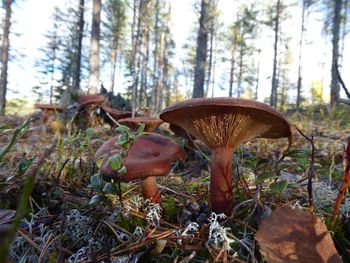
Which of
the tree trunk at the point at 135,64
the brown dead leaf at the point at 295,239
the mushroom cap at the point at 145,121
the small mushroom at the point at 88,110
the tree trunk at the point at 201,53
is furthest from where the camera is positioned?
the tree trunk at the point at 201,53

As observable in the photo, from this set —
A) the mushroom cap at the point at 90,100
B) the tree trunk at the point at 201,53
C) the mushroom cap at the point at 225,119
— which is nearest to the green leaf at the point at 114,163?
the mushroom cap at the point at 225,119

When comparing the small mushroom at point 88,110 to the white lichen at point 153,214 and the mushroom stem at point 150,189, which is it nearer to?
the mushroom stem at point 150,189

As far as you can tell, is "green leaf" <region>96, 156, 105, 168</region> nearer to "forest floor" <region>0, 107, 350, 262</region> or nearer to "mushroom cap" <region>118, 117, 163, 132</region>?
"forest floor" <region>0, 107, 350, 262</region>

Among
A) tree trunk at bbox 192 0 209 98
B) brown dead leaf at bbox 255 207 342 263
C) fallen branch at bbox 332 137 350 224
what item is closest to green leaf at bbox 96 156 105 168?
brown dead leaf at bbox 255 207 342 263

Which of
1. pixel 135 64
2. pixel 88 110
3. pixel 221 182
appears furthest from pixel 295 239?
pixel 135 64

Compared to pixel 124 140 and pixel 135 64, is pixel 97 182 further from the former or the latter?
pixel 135 64

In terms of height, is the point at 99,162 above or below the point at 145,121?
below
